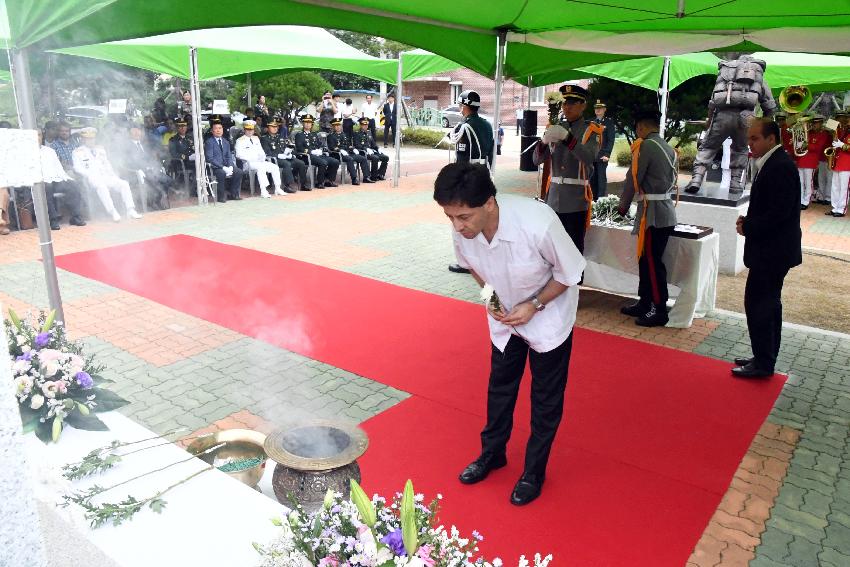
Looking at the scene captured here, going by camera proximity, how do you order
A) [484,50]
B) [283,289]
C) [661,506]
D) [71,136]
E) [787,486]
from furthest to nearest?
[71,136], [283,289], [484,50], [787,486], [661,506]

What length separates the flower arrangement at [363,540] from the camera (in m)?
1.49

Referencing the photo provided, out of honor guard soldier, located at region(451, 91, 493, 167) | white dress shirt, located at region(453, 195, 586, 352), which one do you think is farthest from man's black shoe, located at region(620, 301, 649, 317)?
white dress shirt, located at region(453, 195, 586, 352)

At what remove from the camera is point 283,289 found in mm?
7020

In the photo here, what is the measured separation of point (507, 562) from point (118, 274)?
6280mm

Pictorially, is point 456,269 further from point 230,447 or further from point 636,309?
point 230,447

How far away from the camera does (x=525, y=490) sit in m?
3.32

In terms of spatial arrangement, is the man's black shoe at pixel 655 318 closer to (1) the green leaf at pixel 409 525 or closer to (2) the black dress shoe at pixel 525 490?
(2) the black dress shoe at pixel 525 490

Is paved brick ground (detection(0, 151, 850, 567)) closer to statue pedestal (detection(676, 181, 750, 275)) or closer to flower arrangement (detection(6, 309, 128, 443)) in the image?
flower arrangement (detection(6, 309, 128, 443))

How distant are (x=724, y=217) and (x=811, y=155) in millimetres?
7402

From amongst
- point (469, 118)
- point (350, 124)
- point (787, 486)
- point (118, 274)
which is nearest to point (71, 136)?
point (118, 274)

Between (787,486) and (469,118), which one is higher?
(469,118)

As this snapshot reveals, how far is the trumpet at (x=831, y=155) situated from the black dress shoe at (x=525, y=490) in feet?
43.2

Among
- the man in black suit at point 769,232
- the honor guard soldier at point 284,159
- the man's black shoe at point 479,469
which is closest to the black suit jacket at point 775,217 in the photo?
the man in black suit at point 769,232

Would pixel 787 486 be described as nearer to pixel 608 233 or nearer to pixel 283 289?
pixel 608 233
